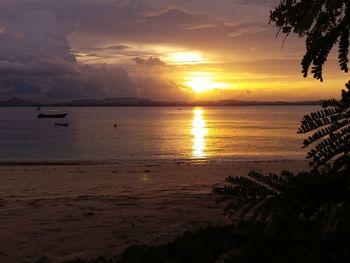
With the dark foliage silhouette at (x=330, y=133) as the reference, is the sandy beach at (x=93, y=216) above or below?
above

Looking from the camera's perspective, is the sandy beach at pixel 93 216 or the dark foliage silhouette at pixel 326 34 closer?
the dark foliage silhouette at pixel 326 34

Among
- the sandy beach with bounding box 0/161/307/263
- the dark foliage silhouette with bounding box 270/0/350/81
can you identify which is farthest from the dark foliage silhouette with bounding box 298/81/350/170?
the sandy beach with bounding box 0/161/307/263

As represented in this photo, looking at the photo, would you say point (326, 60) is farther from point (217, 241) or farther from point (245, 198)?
point (217, 241)

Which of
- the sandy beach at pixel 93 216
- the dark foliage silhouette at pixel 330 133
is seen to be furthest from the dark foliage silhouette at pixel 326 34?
the sandy beach at pixel 93 216

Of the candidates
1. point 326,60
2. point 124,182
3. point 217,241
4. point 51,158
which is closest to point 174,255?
point 217,241

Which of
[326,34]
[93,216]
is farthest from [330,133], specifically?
[93,216]

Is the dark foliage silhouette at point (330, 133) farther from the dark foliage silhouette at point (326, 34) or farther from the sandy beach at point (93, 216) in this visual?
the sandy beach at point (93, 216)

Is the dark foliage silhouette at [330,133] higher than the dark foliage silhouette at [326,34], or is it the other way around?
the dark foliage silhouette at [326,34]

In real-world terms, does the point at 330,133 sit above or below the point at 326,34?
below

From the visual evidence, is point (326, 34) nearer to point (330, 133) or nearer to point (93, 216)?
point (330, 133)

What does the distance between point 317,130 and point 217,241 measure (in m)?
4.54

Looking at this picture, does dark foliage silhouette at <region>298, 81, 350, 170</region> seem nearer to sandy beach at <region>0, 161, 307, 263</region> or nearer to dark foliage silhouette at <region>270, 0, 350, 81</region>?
dark foliage silhouette at <region>270, 0, 350, 81</region>

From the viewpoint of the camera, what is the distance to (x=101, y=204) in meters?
12.7

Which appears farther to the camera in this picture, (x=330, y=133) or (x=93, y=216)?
(x=93, y=216)
